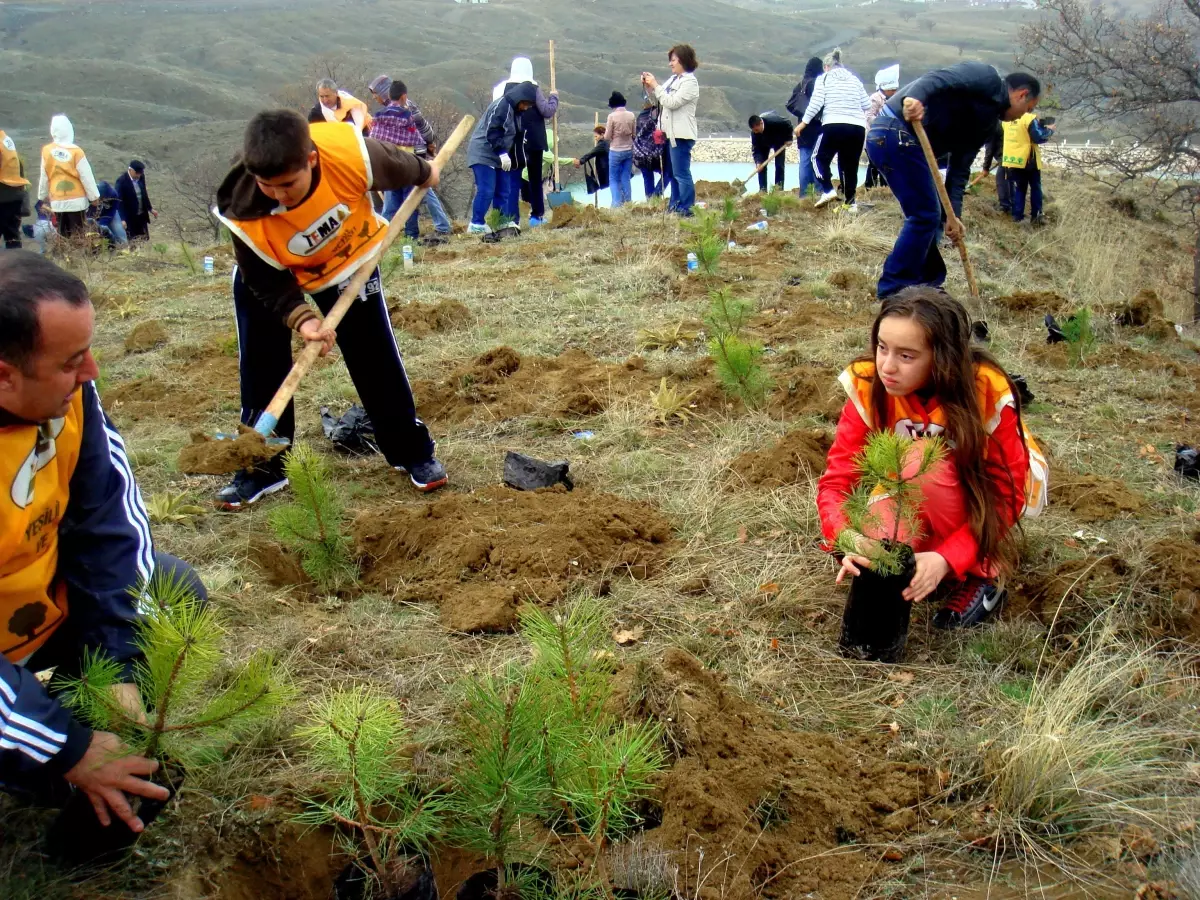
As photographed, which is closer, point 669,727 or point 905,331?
point 669,727

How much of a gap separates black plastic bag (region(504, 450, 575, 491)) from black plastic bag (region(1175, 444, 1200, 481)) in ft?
8.65

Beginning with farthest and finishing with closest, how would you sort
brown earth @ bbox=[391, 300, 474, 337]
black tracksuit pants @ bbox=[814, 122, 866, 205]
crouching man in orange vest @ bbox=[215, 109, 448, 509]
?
black tracksuit pants @ bbox=[814, 122, 866, 205], brown earth @ bbox=[391, 300, 474, 337], crouching man in orange vest @ bbox=[215, 109, 448, 509]

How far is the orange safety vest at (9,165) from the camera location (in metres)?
9.50

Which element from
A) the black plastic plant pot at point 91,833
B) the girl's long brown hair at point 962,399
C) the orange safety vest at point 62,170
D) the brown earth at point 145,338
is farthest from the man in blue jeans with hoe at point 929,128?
the orange safety vest at point 62,170

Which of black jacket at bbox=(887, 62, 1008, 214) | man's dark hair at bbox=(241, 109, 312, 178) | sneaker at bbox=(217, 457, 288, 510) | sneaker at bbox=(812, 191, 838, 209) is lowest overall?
sneaker at bbox=(217, 457, 288, 510)

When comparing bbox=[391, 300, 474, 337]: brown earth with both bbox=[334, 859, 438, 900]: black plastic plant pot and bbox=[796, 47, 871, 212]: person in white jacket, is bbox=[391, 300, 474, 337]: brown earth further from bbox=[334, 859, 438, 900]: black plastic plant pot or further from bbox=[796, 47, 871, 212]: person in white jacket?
bbox=[796, 47, 871, 212]: person in white jacket

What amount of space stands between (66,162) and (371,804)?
11.3 m

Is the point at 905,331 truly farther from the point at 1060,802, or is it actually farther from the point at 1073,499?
the point at 1073,499

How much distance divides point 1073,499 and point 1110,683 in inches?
52.4

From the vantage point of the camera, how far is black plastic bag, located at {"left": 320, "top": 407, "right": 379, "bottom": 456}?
15.3 ft

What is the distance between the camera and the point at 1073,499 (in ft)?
11.7

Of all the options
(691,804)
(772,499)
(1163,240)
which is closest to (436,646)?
(691,804)

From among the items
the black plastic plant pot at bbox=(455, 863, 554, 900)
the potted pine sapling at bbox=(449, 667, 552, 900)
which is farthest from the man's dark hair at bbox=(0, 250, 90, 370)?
the black plastic plant pot at bbox=(455, 863, 554, 900)

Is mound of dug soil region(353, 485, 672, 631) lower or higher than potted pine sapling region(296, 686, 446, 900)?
lower
